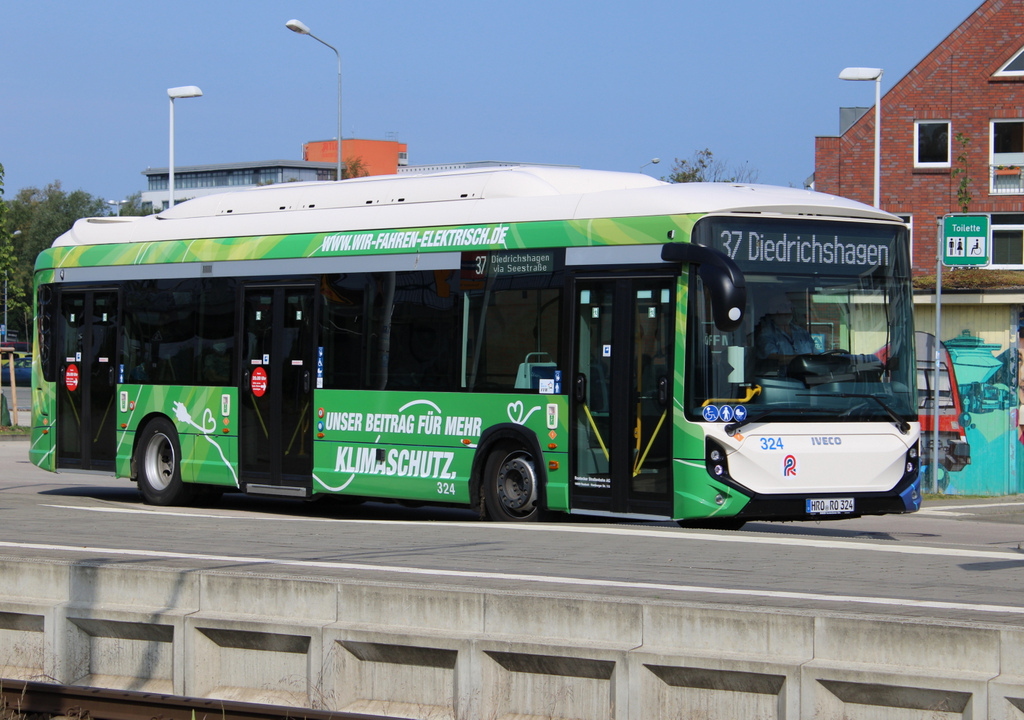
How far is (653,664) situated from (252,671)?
98.7 inches

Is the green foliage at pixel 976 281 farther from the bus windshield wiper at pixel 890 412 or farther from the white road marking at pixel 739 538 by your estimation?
the white road marking at pixel 739 538

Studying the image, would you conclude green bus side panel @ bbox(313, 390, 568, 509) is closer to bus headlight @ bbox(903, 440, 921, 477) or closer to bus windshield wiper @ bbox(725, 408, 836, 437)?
bus windshield wiper @ bbox(725, 408, 836, 437)

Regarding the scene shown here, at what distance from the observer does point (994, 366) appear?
23.3 m

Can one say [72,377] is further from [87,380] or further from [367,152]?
[367,152]

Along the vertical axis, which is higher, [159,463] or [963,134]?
[963,134]

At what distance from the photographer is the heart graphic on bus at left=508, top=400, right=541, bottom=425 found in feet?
43.7

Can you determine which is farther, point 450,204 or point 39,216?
point 39,216

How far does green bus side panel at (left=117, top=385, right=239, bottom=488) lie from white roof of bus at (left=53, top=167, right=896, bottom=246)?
6.10 feet

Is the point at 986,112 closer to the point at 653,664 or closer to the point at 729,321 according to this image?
the point at 729,321

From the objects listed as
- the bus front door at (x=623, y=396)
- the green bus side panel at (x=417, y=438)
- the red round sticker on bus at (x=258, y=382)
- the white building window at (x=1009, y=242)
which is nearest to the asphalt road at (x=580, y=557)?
the bus front door at (x=623, y=396)

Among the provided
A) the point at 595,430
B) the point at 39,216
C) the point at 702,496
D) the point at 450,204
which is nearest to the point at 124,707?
the point at 702,496

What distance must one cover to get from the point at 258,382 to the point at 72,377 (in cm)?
349

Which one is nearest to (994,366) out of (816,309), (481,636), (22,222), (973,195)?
(816,309)

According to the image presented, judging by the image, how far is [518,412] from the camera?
1339cm
